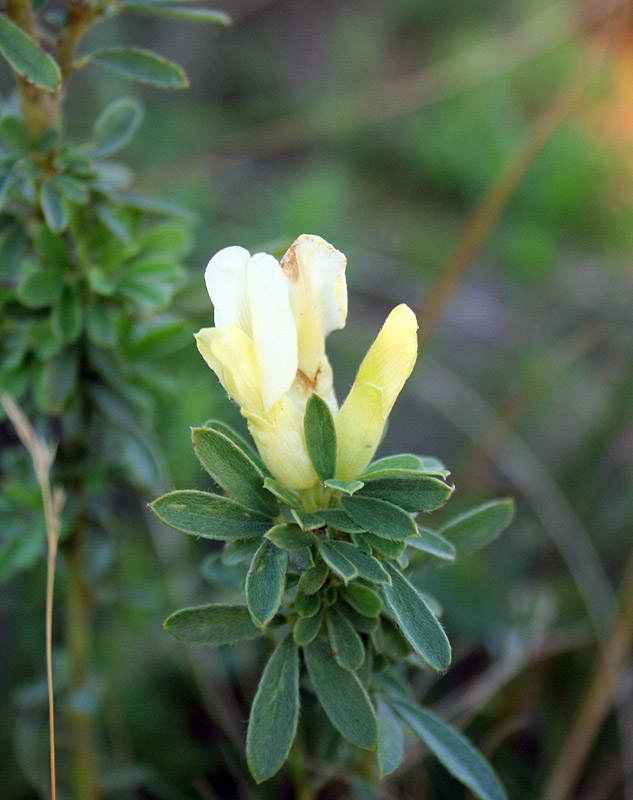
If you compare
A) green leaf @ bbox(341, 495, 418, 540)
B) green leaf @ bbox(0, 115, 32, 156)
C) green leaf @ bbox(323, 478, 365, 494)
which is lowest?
green leaf @ bbox(341, 495, 418, 540)

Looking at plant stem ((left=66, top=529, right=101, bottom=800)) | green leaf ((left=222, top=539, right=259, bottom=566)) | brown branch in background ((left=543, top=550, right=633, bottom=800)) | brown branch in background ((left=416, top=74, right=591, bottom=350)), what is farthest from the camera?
brown branch in background ((left=416, top=74, right=591, bottom=350))

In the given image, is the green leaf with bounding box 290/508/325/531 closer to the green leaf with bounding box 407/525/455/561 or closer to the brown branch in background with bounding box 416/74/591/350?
the green leaf with bounding box 407/525/455/561

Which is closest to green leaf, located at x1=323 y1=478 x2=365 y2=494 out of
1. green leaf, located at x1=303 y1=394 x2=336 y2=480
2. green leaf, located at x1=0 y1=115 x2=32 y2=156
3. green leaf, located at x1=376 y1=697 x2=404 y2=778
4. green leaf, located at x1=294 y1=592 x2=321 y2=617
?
green leaf, located at x1=303 y1=394 x2=336 y2=480

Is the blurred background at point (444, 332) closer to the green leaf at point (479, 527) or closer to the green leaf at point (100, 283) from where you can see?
the green leaf at point (100, 283)

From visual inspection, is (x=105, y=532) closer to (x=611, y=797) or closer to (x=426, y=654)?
(x=426, y=654)

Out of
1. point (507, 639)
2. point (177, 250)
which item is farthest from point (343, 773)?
point (177, 250)

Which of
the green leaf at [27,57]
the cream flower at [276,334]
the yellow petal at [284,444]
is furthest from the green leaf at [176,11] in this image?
the yellow petal at [284,444]
